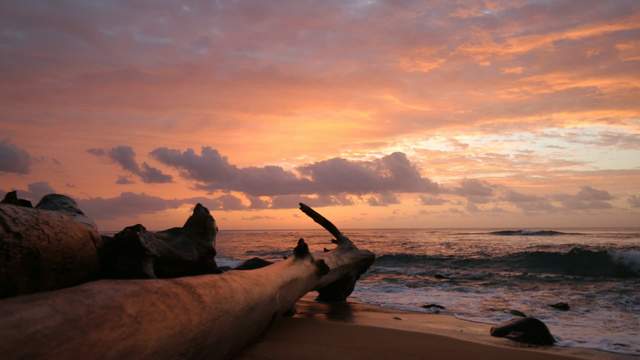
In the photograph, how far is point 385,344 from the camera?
475 centimetres

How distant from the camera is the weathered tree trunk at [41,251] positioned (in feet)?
6.92

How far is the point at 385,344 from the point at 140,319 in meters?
3.12

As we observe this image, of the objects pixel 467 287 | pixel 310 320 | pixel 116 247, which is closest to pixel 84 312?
pixel 116 247

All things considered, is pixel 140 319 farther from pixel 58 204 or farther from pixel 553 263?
pixel 553 263

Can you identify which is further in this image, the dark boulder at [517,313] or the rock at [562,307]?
the rock at [562,307]

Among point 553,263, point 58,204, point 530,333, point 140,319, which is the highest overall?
point 58,204

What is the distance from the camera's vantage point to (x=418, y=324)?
21.7ft

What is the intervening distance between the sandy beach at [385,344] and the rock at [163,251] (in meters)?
0.89

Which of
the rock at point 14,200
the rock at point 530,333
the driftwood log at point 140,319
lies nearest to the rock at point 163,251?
the driftwood log at point 140,319

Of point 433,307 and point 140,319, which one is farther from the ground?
point 140,319

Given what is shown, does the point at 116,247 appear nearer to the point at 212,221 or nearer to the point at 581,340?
the point at 212,221

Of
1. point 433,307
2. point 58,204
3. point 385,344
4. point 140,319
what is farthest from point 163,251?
point 433,307

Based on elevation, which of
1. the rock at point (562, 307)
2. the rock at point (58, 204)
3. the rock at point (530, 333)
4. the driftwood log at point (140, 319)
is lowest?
the rock at point (562, 307)

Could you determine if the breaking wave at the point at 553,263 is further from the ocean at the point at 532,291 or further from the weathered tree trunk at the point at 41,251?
the weathered tree trunk at the point at 41,251
